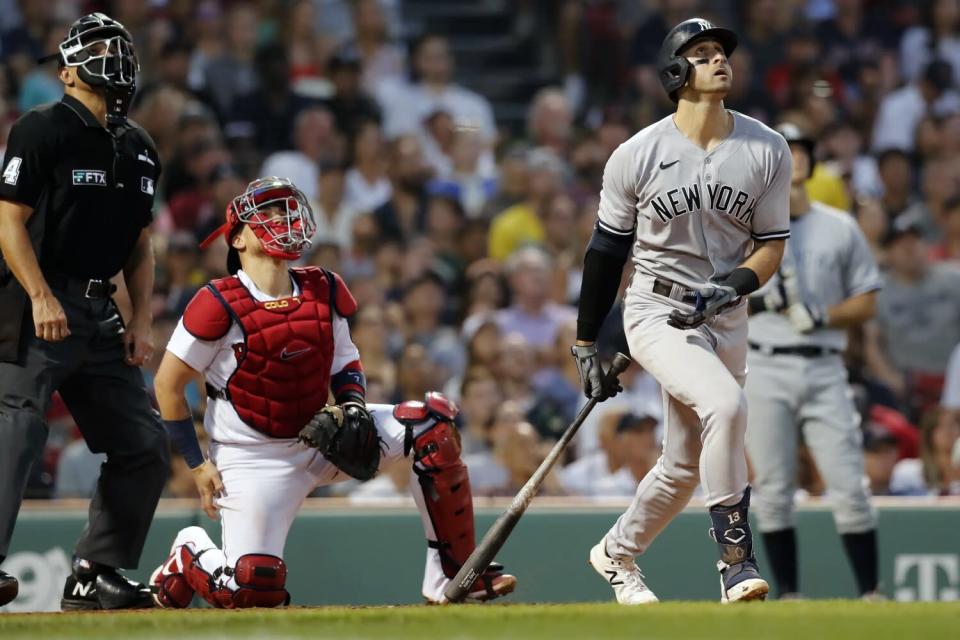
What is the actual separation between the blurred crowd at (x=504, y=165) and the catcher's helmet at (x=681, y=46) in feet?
10.8

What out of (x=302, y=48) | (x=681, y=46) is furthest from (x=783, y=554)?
(x=302, y=48)

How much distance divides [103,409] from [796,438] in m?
3.26

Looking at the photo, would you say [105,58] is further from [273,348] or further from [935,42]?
[935,42]

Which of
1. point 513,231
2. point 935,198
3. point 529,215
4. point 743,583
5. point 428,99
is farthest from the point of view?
point 428,99

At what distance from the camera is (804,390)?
7672 millimetres

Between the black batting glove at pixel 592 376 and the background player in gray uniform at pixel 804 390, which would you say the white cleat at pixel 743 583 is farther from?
the background player in gray uniform at pixel 804 390

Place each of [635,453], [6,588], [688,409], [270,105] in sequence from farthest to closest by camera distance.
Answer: [270,105], [635,453], [688,409], [6,588]

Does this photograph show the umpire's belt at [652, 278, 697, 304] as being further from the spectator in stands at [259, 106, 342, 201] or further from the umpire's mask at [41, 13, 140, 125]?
the spectator in stands at [259, 106, 342, 201]

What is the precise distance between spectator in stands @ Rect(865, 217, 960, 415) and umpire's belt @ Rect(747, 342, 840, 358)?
3823mm

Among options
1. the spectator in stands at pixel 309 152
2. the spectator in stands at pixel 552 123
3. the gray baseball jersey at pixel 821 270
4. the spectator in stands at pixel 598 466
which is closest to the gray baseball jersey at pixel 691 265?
the gray baseball jersey at pixel 821 270

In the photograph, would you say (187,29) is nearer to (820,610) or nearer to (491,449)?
(491,449)

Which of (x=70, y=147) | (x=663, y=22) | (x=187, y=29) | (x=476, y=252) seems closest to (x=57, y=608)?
(x=70, y=147)

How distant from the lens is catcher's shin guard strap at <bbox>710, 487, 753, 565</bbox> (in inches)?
226

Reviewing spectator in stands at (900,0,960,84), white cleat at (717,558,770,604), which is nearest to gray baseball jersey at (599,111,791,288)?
white cleat at (717,558,770,604)
